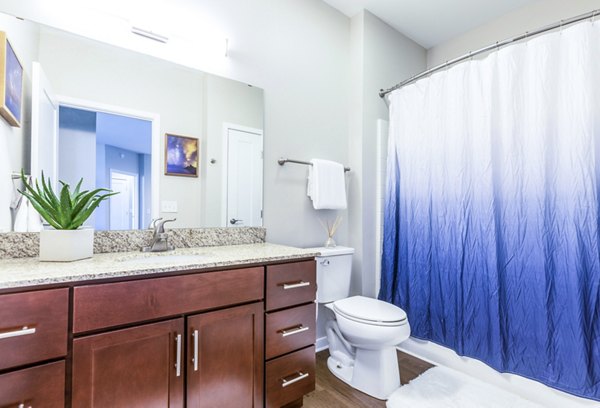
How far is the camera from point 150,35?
1.47 meters

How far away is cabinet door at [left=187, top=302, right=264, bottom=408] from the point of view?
1.08 metres

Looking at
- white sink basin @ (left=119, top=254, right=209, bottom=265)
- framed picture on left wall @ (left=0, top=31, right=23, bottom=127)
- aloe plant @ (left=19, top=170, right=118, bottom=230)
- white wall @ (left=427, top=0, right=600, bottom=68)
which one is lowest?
white sink basin @ (left=119, top=254, right=209, bottom=265)

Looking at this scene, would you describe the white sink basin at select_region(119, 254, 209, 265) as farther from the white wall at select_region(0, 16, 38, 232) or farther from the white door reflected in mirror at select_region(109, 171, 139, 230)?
the white wall at select_region(0, 16, 38, 232)

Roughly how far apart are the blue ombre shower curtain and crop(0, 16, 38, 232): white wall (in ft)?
6.94

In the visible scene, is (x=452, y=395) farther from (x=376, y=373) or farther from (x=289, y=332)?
(x=289, y=332)

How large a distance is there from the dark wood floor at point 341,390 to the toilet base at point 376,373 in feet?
0.13

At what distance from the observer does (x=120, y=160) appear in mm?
1415

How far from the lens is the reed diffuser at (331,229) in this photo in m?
2.13

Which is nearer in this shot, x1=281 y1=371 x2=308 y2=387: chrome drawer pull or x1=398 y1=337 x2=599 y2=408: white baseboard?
x1=281 y1=371 x2=308 y2=387: chrome drawer pull

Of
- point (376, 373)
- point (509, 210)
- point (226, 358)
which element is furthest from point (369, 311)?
point (509, 210)

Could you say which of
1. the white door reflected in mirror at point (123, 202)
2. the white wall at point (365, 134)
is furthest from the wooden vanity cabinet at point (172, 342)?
the white wall at point (365, 134)

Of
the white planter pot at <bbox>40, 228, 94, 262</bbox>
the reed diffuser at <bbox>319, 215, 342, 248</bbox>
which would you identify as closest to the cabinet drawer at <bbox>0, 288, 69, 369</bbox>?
the white planter pot at <bbox>40, 228, 94, 262</bbox>

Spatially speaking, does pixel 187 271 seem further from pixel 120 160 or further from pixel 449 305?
pixel 449 305

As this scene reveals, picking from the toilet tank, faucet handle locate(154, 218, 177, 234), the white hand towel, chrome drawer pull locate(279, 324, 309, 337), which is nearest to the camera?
chrome drawer pull locate(279, 324, 309, 337)
